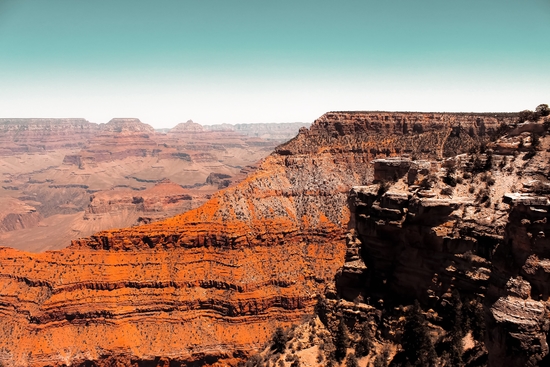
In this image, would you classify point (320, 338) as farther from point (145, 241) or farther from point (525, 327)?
point (145, 241)

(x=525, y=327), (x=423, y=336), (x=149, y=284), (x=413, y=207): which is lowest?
(x=149, y=284)

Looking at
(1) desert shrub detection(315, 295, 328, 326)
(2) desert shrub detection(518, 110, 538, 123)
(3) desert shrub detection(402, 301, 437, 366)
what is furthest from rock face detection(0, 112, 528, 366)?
(3) desert shrub detection(402, 301, 437, 366)

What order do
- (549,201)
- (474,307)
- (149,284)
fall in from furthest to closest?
(149,284) < (474,307) < (549,201)

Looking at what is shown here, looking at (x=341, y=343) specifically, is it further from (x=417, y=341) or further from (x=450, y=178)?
(x=450, y=178)

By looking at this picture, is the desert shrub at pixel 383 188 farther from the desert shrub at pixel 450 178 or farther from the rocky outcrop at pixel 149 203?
the rocky outcrop at pixel 149 203

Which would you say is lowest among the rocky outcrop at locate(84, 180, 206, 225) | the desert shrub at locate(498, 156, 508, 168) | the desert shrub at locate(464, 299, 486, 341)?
the rocky outcrop at locate(84, 180, 206, 225)

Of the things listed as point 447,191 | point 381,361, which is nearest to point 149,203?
point 381,361

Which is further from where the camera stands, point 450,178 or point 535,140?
point 450,178

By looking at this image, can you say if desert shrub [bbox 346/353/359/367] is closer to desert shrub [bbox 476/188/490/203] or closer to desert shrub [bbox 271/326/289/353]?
desert shrub [bbox 271/326/289/353]

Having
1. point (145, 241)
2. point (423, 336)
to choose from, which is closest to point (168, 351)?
point (145, 241)

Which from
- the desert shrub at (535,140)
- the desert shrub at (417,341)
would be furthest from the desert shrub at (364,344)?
the desert shrub at (535,140)

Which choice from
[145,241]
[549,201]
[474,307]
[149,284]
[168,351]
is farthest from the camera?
[145,241]
